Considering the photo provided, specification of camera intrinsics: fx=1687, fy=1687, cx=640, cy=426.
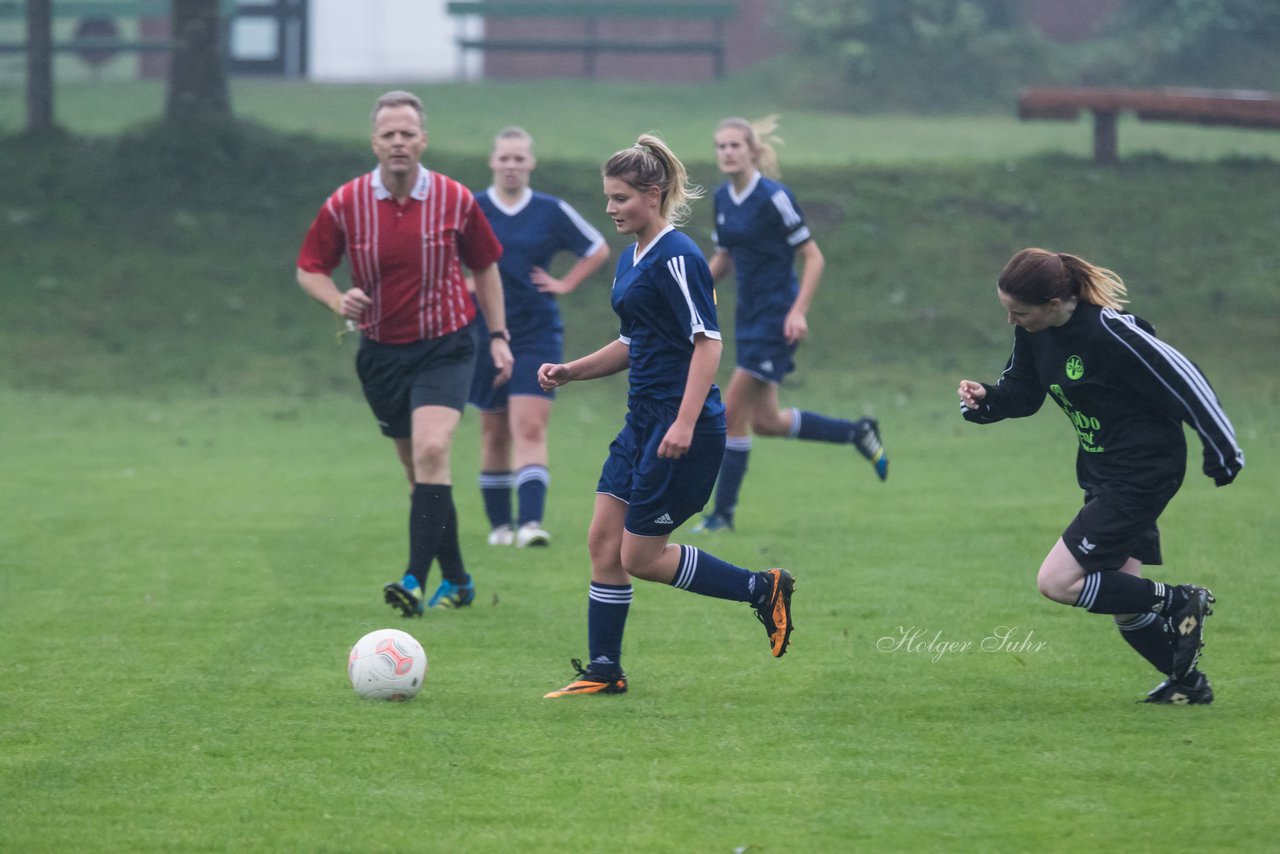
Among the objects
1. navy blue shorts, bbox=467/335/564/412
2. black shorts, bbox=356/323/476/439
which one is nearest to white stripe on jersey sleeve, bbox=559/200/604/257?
navy blue shorts, bbox=467/335/564/412

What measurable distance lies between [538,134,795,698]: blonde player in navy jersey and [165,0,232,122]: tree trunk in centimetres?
1622

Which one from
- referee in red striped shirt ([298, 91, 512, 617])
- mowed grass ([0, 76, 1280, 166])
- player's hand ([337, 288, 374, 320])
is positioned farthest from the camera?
mowed grass ([0, 76, 1280, 166])

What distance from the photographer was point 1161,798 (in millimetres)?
4668

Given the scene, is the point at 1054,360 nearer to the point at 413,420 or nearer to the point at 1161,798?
the point at 1161,798

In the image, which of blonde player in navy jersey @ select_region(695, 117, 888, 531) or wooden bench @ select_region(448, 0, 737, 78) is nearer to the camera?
blonde player in navy jersey @ select_region(695, 117, 888, 531)

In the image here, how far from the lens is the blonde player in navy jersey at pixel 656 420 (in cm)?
561

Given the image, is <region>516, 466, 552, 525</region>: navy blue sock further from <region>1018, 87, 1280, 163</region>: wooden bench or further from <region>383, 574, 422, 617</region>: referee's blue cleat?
<region>1018, 87, 1280, 163</region>: wooden bench

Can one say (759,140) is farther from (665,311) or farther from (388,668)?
(388,668)

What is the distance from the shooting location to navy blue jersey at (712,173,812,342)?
9688 mm

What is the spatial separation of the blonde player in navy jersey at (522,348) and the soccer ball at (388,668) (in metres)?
3.35

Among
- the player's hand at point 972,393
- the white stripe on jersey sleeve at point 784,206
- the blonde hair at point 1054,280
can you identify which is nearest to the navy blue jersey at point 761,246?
the white stripe on jersey sleeve at point 784,206

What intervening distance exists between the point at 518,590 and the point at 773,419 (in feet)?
8.12

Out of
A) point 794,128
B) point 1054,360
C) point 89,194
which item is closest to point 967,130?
point 794,128

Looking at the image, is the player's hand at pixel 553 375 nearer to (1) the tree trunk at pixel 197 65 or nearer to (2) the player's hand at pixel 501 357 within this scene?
(2) the player's hand at pixel 501 357
